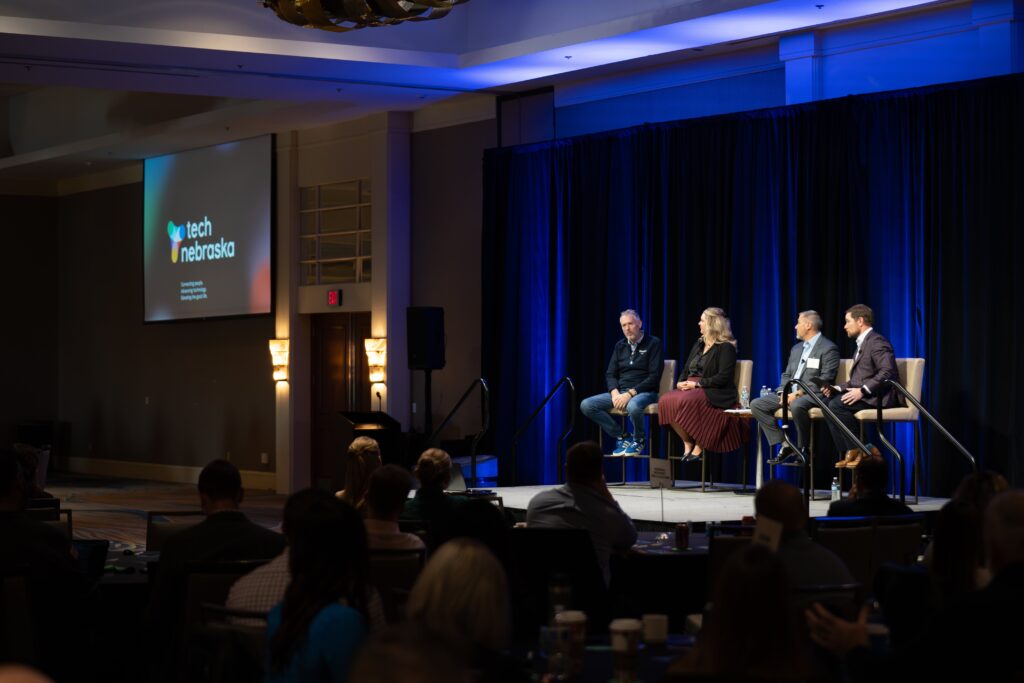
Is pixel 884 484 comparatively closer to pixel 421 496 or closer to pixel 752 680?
pixel 421 496

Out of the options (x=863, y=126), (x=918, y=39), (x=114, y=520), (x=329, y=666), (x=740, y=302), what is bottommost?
(x=114, y=520)

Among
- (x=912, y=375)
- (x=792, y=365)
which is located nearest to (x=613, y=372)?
(x=792, y=365)

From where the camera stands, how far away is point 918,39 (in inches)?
372

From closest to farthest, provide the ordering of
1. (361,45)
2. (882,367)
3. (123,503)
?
(882,367)
(361,45)
(123,503)

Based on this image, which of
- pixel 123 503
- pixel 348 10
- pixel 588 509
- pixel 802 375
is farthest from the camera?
pixel 123 503

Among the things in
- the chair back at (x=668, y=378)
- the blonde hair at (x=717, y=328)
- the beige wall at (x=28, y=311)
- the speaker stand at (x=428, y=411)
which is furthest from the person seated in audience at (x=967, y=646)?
the beige wall at (x=28, y=311)

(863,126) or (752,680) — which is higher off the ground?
(863,126)

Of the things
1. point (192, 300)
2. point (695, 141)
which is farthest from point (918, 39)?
point (192, 300)

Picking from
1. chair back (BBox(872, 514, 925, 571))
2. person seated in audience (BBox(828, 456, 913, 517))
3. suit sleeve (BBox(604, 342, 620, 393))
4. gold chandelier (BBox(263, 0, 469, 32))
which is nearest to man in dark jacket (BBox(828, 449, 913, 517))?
person seated in audience (BBox(828, 456, 913, 517))

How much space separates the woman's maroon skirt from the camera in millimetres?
9633

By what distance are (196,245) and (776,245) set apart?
8041 millimetres

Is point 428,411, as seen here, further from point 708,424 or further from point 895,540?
point 895,540

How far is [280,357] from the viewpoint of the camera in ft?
47.4

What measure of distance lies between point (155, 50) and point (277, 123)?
3831mm
